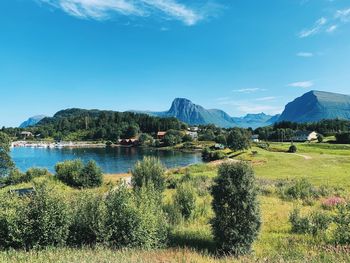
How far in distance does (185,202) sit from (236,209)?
6.68 metres

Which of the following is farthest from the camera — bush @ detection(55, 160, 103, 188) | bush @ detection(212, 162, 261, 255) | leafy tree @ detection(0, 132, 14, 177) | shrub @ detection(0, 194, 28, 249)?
leafy tree @ detection(0, 132, 14, 177)

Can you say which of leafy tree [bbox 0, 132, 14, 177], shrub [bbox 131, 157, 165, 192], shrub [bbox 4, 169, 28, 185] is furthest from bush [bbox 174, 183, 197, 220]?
leafy tree [bbox 0, 132, 14, 177]

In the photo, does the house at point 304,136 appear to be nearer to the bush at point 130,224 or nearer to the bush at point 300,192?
the bush at point 300,192

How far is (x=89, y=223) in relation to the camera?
11672 mm

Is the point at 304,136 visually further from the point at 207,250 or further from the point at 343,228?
the point at 207,250

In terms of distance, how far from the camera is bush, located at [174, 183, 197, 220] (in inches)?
727

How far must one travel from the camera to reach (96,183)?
137 ft

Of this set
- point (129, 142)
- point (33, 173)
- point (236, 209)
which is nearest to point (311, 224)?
point (236, 209)

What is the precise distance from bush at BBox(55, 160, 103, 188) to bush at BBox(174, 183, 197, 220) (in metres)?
24.7

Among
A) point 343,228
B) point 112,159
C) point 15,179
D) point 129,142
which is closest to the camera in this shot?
point 343,228

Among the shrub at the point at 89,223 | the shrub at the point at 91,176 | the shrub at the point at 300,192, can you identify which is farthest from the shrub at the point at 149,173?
the shrub at the point at 91,176

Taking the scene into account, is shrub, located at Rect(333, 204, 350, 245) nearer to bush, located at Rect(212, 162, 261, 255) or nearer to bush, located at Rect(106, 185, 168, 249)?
bush, located at Rect(212, 162, 261, 255)

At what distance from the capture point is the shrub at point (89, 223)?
11.4 meters

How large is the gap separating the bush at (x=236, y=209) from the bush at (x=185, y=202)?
5.85m
